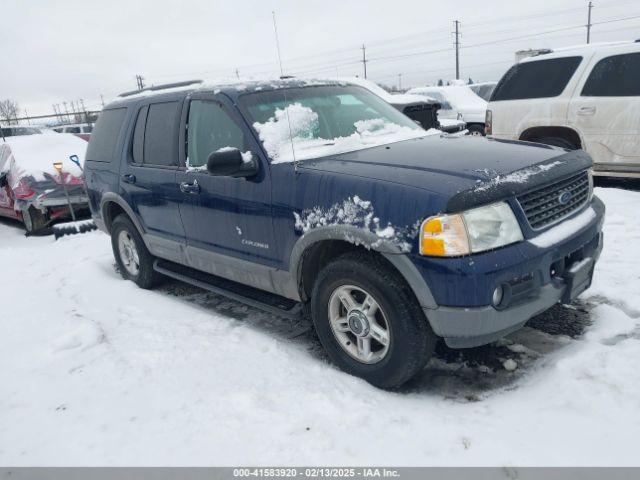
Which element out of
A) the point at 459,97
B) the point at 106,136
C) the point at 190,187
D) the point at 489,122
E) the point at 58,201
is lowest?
the point at 58,201

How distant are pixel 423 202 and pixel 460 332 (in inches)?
27.5

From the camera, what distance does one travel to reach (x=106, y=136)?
17.6ft

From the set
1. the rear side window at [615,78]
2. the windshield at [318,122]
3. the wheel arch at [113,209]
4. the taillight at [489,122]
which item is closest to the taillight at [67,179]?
the wheel arch at [113,209]

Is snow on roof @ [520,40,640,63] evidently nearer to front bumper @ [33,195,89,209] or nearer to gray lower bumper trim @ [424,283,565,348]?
gray lower bumper trim @ [424,283,565,348]

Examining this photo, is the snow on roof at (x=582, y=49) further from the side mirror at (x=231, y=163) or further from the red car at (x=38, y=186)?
the red car at (x=38, y=186)

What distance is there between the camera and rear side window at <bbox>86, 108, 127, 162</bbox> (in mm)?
5172

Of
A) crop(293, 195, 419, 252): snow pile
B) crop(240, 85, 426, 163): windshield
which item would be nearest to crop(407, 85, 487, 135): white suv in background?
crop(240, 85, 426, 163): windshield

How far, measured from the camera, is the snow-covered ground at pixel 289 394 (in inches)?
95.7

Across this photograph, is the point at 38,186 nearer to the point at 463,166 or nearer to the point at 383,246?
the point at 383,246

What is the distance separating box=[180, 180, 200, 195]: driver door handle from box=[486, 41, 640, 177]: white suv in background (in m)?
5.03

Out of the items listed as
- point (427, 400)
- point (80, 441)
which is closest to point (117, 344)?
point (80, 441)

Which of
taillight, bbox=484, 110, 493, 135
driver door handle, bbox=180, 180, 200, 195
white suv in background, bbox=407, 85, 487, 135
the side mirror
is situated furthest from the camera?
white suv in background, bbox=407, 85, 487, 135

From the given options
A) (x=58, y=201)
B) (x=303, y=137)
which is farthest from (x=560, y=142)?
(x=58, y=201)

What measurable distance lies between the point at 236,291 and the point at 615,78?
5.68 meters
